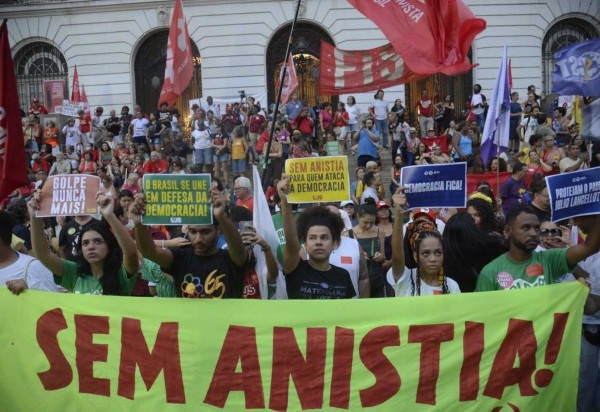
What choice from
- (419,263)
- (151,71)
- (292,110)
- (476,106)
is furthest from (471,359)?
(151,71)

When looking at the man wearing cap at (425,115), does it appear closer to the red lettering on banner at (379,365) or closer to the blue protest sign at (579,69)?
the blue protest sign at (579,69)

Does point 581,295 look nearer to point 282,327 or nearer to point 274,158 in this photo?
point 282,327

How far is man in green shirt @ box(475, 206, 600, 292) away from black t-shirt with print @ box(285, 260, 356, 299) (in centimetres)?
87

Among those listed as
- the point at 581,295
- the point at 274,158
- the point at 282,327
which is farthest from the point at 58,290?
the point at 274,158

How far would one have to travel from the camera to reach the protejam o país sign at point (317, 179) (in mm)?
5125

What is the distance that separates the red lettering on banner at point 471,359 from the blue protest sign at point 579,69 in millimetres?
5422

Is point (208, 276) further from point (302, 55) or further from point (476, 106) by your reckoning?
point (302, 55)

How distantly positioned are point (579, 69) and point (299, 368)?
21.6ft

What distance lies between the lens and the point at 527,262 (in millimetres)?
4922

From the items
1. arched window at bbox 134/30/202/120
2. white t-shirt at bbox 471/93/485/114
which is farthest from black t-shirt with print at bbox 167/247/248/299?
arched window at bbox 134/30/202/120

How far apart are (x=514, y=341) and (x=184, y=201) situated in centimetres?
210

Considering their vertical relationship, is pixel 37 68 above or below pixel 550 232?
above

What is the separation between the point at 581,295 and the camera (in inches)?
184

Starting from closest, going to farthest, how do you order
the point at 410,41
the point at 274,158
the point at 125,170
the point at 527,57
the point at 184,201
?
the point at 184,201 → the point at 410,41 → the point at 274,158 → the point at 125,170 → the point at 527,57
